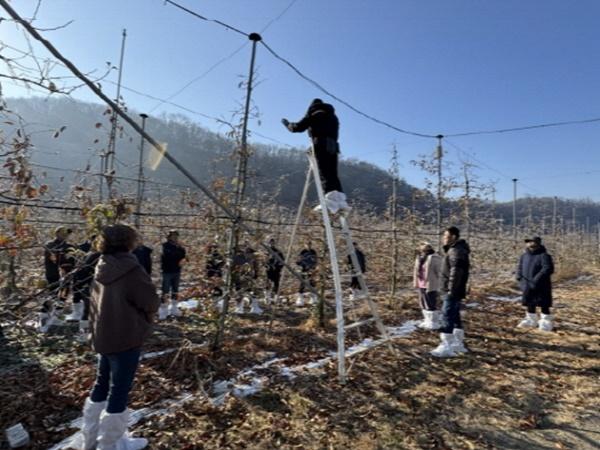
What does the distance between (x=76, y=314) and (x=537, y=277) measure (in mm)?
9465

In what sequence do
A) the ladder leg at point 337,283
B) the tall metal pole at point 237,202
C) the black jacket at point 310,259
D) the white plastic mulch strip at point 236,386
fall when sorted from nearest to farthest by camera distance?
1. the white plastic mulch strip at point 236,386
2. the ladder leg at point 337,283
3. the tall metal pole at point 237,202
4. the black jacket at point 310,259

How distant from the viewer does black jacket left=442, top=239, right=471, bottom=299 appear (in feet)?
18.5

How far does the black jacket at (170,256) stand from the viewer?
774 centimetres

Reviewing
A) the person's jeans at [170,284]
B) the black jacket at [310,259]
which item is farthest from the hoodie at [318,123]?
the person's jeans at [170,284]

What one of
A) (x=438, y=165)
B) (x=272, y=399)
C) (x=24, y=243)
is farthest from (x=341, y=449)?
(x=438, y=165)

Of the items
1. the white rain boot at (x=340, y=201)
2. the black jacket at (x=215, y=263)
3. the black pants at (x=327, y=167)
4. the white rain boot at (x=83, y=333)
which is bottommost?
the white rain boot at (x=83, y=333)

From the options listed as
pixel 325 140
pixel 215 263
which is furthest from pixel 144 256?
pixel 325 140

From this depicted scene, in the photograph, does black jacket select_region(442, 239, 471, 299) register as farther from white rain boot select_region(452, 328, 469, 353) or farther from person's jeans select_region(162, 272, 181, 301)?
person's jeans select_region(162, 272, 181, 301)

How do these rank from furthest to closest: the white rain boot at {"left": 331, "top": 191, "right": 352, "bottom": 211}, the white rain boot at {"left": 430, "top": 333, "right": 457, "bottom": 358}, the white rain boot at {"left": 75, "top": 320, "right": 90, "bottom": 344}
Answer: the white rain boot at {"left": 75, "top": 320, "right": 90, "bottom": 344} < the white rain boot at {"left": 430, "top": 333, "right": 457, "bottom": 358} < the white rain boot at {"left": 331, "top": 191, "right": 352, "bottom": 211}

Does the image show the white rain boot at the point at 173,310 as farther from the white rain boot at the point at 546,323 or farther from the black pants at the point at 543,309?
the white rain boot at the point at 546,323

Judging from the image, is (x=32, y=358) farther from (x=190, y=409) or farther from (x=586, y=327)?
(x=586, y=327)

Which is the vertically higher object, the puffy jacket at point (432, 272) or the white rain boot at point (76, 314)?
the puffy jacket at point (432, 272)

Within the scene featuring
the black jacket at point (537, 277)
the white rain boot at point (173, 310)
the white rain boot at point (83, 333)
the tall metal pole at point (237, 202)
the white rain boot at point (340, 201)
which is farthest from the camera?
the white rain boot at point (173, 310)

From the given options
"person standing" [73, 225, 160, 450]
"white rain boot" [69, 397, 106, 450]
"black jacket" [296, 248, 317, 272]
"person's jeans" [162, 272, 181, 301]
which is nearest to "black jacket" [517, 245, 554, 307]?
"black jacket" [296, 248, 317, 272]
